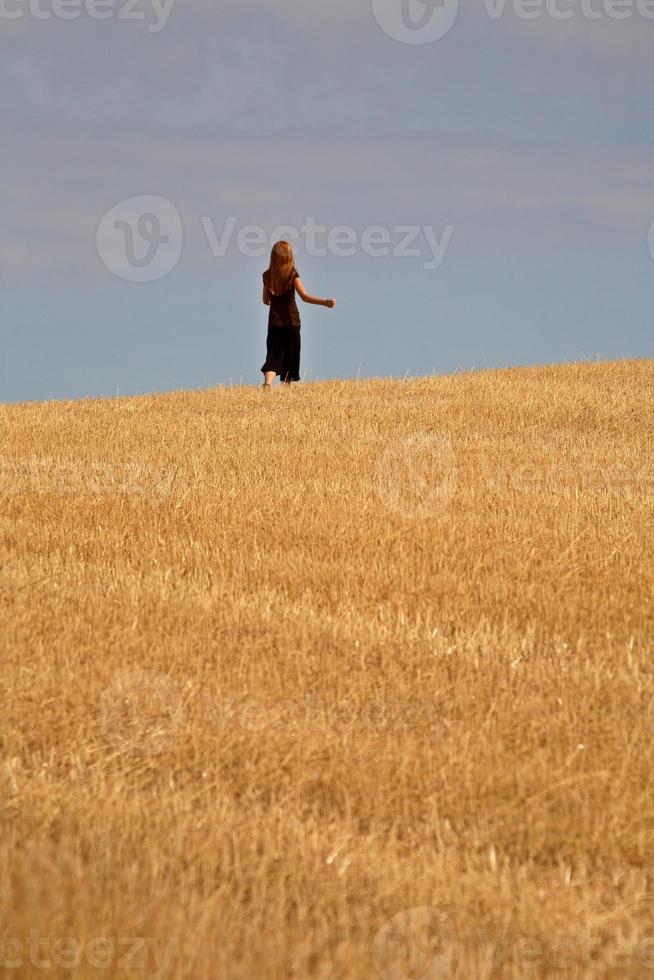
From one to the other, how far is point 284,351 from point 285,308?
99cm

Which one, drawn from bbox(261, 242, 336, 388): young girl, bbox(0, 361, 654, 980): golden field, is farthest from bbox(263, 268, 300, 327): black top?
bbox(0, 361, 654, 980): golden field

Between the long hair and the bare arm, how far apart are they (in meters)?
0.20

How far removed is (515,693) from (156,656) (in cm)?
186

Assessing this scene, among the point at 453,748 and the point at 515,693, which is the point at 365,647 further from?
the point at 453,748

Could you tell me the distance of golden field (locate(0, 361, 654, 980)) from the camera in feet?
9.77

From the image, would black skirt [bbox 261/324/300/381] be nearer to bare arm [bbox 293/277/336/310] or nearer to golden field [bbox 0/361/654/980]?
bare arm [bbox 293/277/336/310]

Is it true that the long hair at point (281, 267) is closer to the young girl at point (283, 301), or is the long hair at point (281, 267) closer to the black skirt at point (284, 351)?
the young girl at point (283, 301)

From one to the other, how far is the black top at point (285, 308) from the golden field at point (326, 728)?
6353 millimetres

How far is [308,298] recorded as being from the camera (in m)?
15.8

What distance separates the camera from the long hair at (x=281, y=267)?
634 inches

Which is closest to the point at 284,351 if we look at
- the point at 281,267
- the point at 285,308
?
the point at 285,308

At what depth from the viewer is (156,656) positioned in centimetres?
543

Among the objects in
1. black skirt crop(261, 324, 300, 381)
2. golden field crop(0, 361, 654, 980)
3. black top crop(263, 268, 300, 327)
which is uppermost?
black top crop(263, 268, 300, 327)

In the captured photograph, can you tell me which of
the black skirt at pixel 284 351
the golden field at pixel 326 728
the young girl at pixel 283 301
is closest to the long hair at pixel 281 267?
the young girl at pixel 283 301
